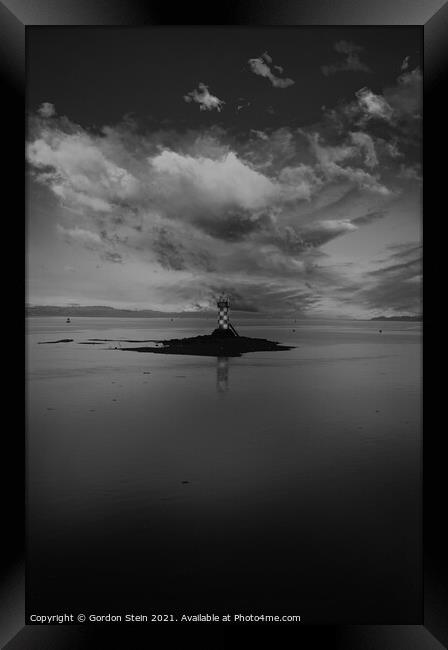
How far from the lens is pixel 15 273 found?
1989mm

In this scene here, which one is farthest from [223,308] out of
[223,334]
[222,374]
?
[222,374]

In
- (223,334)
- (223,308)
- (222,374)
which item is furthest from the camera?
(223,308)

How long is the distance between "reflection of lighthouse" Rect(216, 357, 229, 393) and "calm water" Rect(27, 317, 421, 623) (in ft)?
3.11

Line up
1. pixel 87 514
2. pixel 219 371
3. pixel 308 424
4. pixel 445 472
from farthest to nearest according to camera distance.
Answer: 1. pixel 219 371
2. pixel 308 424
3. pixel 87 514
4. pixel 445 472

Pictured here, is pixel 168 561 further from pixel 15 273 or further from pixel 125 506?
pixel 15 273

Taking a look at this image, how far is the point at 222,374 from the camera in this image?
8141 millimetres

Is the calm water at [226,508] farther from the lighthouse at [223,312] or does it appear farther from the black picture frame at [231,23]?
the lighthouse at [223,312]

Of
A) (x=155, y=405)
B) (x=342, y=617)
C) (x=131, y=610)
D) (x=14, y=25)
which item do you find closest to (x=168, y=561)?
(x=131, y=610)

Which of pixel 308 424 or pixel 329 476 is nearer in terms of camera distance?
pixel 329 476

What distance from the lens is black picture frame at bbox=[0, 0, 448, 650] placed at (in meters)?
1.86

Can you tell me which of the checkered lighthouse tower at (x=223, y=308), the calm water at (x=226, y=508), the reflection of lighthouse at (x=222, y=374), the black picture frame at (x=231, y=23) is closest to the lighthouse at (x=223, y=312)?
the checkered lighthouse tower at (x=223, y=308)

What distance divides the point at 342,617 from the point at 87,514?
1.51 meters

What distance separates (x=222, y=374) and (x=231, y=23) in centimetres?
658

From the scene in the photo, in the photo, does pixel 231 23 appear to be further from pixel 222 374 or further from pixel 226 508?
pixel 222 374
